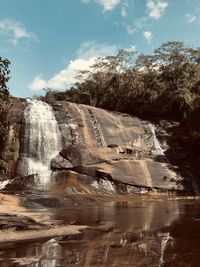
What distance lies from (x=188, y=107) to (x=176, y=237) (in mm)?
26148

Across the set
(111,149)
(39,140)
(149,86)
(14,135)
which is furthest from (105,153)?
(149,86)

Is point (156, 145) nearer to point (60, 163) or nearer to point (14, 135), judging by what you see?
point (60, 163)

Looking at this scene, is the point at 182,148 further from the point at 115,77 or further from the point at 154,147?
the point at 115,77

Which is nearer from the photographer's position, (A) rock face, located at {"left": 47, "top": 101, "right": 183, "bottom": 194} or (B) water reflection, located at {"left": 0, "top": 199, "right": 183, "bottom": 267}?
(B) water reflection, located at {"left": 0, "top": 199, "right": 183, "bottom": 267}

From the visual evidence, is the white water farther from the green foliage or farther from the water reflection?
the water reflection

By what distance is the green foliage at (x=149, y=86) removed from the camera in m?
36.5

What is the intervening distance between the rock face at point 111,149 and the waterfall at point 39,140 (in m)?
0.60

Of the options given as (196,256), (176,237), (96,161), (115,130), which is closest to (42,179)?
(96,161)

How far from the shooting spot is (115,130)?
31.0 meters

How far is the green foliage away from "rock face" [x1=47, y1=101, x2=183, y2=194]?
4402mm

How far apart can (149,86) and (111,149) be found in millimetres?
13209

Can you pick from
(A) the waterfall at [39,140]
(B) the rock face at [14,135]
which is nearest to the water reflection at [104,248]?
(A) the waterfall at [39,140]

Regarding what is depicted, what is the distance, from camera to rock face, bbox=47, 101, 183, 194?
1032 inches

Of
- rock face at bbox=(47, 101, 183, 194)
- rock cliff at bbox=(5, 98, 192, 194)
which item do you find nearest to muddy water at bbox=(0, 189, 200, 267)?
rock cliff at bbox=(5, 98, 192, 194)
